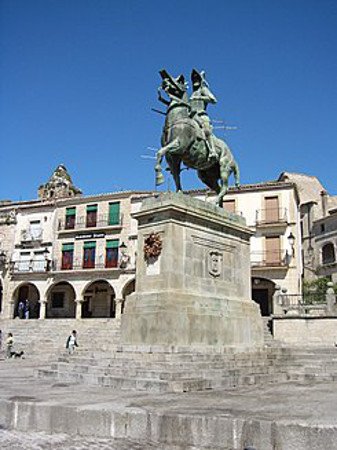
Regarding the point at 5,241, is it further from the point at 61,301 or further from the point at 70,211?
the point at 61,301

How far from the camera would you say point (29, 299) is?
4412 cm

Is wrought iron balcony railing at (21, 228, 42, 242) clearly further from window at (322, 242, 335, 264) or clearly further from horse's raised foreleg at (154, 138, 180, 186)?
horse's raised foreleg at (154, 138, 180, 186)

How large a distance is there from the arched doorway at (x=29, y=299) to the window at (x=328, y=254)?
92.1ft

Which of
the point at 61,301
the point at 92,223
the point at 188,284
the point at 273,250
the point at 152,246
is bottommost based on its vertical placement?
the point at 188,284

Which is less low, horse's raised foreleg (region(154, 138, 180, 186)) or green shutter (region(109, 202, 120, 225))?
green shutter (region(109, 202, 120, 225))

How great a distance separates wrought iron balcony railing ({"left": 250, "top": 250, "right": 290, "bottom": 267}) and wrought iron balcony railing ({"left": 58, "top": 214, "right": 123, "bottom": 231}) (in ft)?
37.5

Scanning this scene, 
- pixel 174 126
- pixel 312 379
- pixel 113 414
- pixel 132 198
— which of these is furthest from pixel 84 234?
pixel 113 414

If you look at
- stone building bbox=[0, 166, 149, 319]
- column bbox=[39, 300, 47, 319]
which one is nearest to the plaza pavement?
stone building bbox=[0, 166, 149, 319]

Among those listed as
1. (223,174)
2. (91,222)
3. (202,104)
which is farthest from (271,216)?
(202,104)

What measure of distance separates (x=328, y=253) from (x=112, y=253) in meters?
22.7

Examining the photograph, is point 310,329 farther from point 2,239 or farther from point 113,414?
point 2,239

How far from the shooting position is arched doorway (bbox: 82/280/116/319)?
1649 inches

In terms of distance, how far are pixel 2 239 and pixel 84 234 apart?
8.28 m

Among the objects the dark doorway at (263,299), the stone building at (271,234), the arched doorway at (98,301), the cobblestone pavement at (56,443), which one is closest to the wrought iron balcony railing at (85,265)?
the arched doorway at (98,301)
